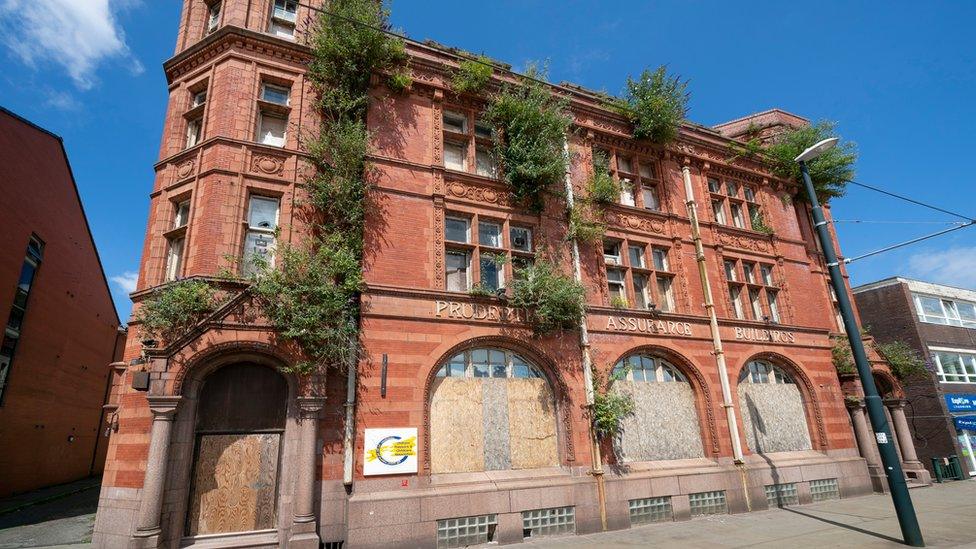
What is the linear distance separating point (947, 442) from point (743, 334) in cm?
1723

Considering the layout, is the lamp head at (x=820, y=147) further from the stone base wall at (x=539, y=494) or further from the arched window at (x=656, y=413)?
the stone base wall at (x=539, y=494)

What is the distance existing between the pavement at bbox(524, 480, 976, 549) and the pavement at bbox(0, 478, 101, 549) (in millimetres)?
11870

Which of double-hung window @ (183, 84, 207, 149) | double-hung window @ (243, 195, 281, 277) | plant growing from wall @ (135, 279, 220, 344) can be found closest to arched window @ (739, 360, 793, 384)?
double-hung window @ (243, 195, 281, 277)

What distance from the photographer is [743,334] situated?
17844 millimetres

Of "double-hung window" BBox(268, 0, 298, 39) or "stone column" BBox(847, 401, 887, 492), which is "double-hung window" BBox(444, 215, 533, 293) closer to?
"double-hung window" BBox(268, 0, 298, 39)

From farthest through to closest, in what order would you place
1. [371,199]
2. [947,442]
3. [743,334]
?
[947,442], [743,334], [371,199]

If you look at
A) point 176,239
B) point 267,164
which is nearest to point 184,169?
point 176,239

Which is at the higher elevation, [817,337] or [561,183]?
[561,183]

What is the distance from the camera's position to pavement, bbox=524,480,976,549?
11055mm

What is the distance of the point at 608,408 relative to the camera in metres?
13.9

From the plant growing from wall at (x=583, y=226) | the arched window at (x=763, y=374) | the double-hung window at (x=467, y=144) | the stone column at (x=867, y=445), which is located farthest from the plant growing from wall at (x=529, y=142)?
the stone column at (x=867, y=445)

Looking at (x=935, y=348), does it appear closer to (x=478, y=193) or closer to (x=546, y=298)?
(x=546, y=298)

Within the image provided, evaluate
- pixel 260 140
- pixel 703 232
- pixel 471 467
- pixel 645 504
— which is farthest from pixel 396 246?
pixel 703 232

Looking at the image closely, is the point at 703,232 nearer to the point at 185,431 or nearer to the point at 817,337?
the point at 817,337
